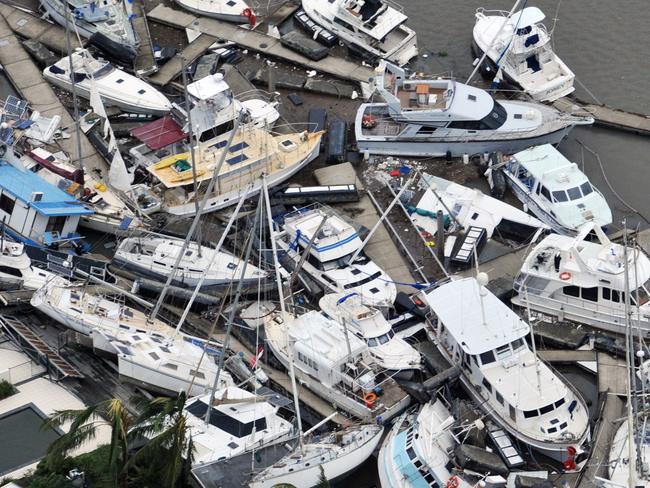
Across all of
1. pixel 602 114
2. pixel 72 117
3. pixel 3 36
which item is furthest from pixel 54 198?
pixel 602 114

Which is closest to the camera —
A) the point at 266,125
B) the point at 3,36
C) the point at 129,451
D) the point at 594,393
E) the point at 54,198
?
the point at 129,451

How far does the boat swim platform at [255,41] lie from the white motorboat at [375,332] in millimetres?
14328

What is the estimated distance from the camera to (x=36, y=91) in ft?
184

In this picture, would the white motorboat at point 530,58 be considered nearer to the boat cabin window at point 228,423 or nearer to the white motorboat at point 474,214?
the white motorboat at point 474,214

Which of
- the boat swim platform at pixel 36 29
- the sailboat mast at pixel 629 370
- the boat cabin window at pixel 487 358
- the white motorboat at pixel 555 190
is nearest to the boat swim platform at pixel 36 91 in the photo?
the boat swim platform at pixel 36 29

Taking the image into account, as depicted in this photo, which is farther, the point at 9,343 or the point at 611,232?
the point at 611,232

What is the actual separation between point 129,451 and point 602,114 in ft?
84.8

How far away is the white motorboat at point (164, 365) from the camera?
43375mm

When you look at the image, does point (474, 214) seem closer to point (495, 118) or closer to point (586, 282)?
point (495, 118)

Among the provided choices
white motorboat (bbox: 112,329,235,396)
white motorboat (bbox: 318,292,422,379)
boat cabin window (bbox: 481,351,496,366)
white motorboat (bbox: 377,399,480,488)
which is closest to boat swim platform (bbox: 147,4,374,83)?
white motorboat (bbox: 318,292,422,379)

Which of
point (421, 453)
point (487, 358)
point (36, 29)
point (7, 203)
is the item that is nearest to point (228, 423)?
point (421, 453)

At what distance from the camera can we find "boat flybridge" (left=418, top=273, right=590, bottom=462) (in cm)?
4150

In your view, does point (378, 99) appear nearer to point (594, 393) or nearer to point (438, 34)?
point (438, 34)

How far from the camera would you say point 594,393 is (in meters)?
44.2
